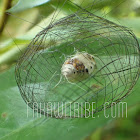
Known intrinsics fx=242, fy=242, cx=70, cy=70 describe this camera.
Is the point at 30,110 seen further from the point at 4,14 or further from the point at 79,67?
the point at 4,14

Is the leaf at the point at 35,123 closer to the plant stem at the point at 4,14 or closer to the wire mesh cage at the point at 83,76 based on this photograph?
the wire mesh cage at the point at 83,76

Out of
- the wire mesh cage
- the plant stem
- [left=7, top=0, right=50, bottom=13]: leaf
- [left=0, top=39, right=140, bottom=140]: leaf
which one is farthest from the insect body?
the plant stem

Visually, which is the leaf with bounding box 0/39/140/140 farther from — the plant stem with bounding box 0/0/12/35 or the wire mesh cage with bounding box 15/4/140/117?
the plant stem with bounding box 0/0/12/35

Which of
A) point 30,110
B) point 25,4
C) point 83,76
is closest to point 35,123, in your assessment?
point 30,110

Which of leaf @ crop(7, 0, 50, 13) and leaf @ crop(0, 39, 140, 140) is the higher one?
leaf @ crop(7, 0, 50, 13)

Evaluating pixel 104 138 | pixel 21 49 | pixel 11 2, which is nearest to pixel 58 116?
pixel 104 138

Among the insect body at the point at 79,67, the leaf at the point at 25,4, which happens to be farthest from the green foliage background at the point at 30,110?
the insect body at the point at 79,67
